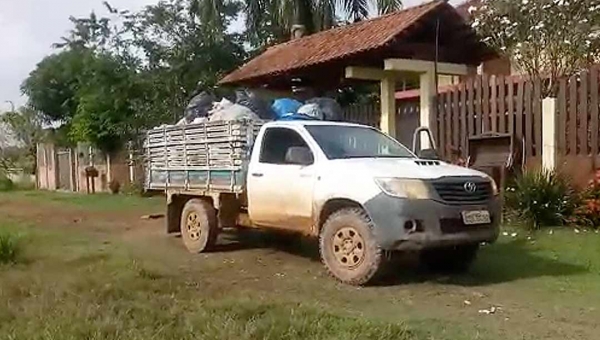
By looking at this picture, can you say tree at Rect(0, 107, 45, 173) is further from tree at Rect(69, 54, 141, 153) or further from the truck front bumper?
the truck front bumper

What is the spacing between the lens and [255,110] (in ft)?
35.7

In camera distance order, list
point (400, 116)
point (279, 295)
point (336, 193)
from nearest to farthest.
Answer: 1. point (279, 295)
2. point (336, 193)
3. point (400, 116)

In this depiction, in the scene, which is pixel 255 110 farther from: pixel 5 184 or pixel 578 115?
pixel 5 184

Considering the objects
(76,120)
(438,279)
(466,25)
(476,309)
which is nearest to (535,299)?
(476,309)

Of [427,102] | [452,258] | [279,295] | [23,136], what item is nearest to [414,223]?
[452,258]

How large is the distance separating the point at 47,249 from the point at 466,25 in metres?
9.49

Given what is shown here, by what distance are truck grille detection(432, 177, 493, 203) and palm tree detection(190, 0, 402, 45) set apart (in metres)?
16.1

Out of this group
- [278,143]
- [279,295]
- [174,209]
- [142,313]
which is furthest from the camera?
[174,209]

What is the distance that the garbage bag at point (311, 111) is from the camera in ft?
35.6

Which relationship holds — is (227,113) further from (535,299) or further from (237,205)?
(535,299)

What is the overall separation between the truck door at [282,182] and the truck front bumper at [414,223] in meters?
1.09

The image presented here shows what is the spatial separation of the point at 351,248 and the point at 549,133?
16.5 feet

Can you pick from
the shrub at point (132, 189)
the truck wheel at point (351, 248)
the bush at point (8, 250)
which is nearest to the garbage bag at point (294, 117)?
the truck wheel at point (351, 248)

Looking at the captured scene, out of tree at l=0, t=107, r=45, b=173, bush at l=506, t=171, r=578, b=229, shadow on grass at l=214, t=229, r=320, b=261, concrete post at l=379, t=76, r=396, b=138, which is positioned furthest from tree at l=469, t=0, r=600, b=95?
tree at l=0, t=107, r=45, b=173
